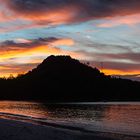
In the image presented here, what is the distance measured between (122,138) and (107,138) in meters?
1.58

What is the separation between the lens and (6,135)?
1173 inches

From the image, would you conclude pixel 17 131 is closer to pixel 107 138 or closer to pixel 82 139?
pixel 82 139

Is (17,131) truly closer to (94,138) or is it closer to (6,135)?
(6,135)

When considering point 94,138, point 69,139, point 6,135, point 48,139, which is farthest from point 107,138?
point 6,135

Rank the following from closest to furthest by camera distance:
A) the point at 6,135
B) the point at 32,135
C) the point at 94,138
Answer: the point at 6,135 < the point at 32,135 < the point at 94,138

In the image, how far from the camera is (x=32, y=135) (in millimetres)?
31812

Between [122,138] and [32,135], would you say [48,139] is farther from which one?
[122,138]

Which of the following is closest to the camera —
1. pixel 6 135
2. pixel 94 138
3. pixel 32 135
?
pixel 6 135

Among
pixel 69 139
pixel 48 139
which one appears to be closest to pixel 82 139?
pixel 69 139

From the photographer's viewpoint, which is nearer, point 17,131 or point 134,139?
point 17,131

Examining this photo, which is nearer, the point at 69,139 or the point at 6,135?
the point at 6,135

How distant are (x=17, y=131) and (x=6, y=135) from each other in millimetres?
2970

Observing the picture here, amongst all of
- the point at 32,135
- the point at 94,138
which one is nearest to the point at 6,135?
the point at 32,135

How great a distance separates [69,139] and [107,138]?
5.47 m
